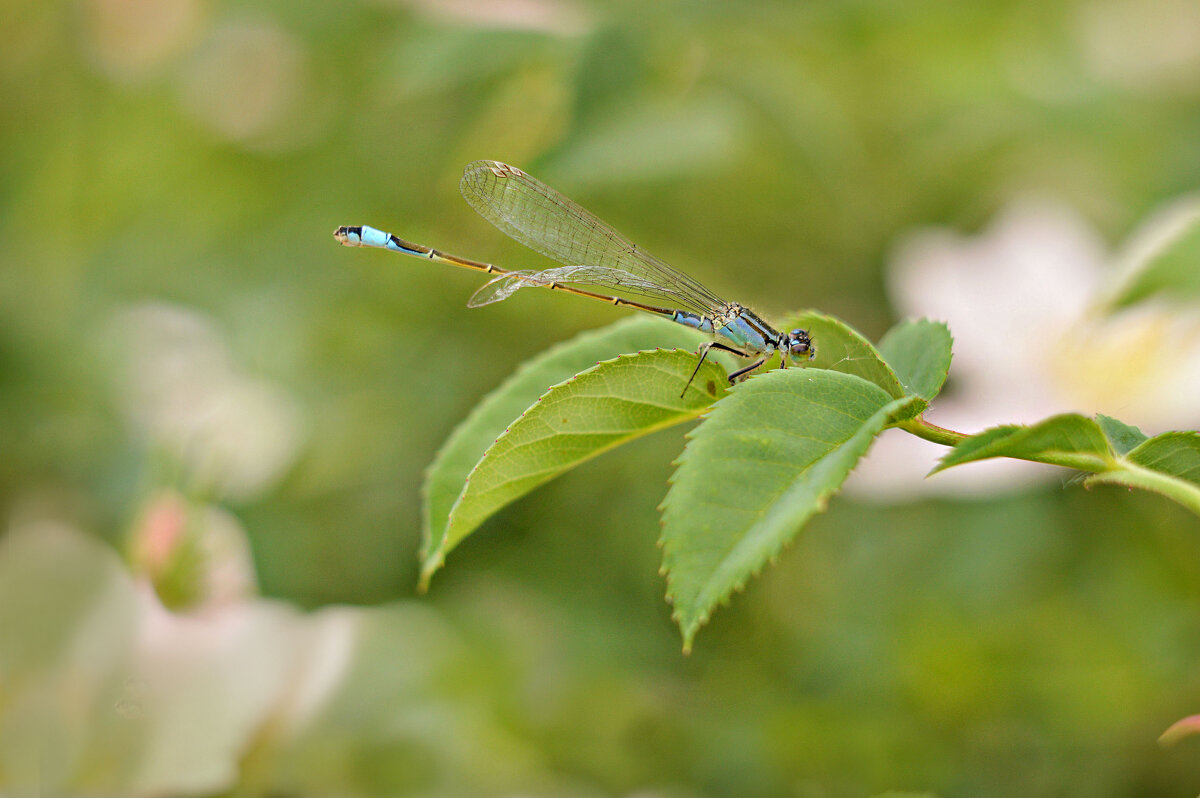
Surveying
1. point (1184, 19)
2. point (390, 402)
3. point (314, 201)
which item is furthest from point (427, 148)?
point (1184, 19)

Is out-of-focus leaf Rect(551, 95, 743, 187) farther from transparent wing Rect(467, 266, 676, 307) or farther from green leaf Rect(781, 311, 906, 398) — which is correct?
green leaf Rect(781, 311, 906, 398)

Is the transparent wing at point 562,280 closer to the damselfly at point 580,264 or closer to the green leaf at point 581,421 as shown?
the damselfly at point 580,264

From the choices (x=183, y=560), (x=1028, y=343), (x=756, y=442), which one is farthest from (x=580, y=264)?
(x=1028, y=343)

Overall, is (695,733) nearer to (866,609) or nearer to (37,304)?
(866,609)

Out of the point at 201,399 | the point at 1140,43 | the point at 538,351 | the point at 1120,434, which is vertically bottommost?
the point at 201,399

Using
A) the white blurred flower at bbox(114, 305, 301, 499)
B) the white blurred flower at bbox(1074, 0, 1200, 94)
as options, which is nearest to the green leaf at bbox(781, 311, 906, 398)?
the white blurred flower at bbox(114, 305, 301, 499)

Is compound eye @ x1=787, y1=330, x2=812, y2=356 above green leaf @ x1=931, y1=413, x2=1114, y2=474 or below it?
below

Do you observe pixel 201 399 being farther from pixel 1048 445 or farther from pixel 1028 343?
pixel 1048 445
